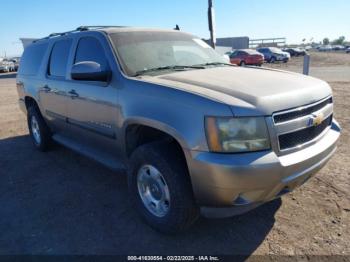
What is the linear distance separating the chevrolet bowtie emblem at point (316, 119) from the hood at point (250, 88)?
0.14 metres

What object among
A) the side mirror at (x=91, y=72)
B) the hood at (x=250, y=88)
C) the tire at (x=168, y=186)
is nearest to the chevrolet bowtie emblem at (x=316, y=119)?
the hood at (x=250, y=88)

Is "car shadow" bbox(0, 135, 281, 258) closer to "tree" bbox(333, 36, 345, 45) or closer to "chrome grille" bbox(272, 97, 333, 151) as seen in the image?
"chrome grille" bbox(272, 97, 333, 151)

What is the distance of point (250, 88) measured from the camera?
2.85 meters

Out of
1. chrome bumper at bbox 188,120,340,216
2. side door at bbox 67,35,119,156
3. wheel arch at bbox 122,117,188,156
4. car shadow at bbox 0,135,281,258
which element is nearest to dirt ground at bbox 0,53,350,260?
car shadow at bbox 0,135,281,258

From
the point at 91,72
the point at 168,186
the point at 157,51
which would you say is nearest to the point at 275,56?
the point at 157,51

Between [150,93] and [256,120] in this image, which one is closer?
[256,120]

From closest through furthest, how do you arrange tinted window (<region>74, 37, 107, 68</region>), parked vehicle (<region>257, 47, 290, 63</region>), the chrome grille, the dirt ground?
the chrome grille < the dirt ground < tinted window (<region>74, 37, 107, 68</region>) < parked vehicle (<region>257, 47, 290, 63</region>)

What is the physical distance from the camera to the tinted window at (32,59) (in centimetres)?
570

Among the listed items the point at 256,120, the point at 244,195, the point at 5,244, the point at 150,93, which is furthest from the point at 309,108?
the point at 5,244

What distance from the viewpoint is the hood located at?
2.59 metres

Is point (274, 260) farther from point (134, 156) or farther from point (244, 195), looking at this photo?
point (134, 156)

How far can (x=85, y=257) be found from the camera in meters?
2.93

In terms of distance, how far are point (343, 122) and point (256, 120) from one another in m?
5.13

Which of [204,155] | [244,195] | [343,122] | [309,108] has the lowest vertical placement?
[343,122]
